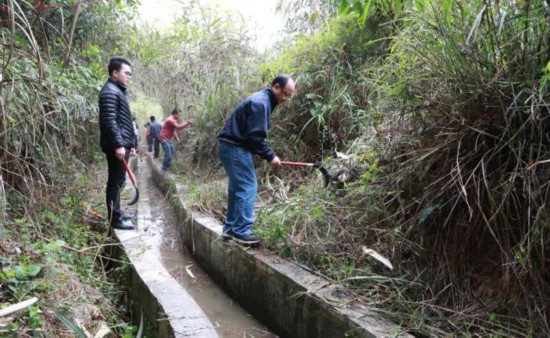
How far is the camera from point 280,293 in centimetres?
332

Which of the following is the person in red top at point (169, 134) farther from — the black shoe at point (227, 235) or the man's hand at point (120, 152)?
the black shoe at point (227, 235)

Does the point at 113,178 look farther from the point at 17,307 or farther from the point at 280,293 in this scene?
the point at 17,307

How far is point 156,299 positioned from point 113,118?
7.45 feet

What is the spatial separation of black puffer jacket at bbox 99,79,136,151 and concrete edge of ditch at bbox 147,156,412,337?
1.39 m

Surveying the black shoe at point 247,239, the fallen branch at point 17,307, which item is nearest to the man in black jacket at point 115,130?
the black shoe at point 247,239

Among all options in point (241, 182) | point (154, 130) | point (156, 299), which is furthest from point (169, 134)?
point (156, 299)

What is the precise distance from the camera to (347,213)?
12.1 ft

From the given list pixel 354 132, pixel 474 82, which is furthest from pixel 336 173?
pixel 474 82

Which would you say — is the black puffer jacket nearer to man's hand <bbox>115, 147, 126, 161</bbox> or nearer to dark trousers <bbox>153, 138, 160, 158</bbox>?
man's hand <bbox>115, 147, 126, 161</bbox>

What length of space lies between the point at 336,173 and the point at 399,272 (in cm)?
169

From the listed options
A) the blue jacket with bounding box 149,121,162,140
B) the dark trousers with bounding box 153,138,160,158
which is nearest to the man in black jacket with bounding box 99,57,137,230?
the dark trousers with bounding box 153,138,160,158

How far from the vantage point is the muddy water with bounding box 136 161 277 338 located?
141 inches

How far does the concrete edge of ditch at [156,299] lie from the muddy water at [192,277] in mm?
415

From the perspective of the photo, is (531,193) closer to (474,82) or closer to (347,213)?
(474,82)
